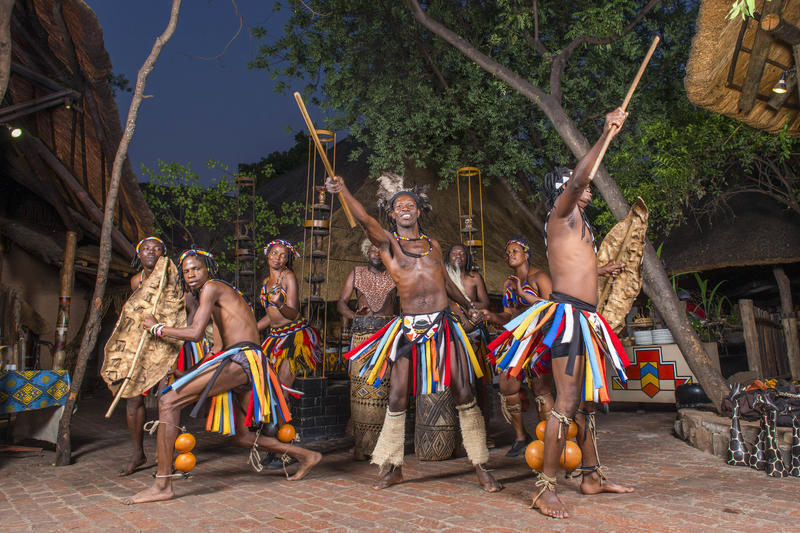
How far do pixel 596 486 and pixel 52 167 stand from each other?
857 centimetres

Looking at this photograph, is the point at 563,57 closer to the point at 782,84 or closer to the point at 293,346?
the point at 782,84

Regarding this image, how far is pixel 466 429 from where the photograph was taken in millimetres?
4152

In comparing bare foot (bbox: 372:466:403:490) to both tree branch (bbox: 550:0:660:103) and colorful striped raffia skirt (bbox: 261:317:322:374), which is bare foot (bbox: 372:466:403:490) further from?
tree branch (bbox: 550:0:660:103)

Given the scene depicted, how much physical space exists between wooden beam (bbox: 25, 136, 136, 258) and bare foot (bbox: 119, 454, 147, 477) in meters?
3.90

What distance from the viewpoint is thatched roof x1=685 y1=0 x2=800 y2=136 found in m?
4.91

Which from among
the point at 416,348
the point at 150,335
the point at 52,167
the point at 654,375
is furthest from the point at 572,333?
the point at 52,167

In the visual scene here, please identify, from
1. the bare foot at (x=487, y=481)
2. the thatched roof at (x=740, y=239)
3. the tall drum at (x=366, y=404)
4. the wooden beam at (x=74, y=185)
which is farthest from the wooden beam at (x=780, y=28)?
the wooden beam at (x=74, y=185)

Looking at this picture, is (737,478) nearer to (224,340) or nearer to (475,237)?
(224,340)

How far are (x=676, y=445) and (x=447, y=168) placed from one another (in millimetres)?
7089

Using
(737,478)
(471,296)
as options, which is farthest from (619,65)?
(737,478)

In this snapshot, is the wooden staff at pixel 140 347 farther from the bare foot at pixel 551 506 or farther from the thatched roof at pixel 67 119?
the thatched roof at pixel 67 119

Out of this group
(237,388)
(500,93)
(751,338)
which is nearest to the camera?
(237,388)

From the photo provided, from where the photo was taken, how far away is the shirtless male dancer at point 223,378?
4031 mm

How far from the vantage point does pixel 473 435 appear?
13.5 feet
